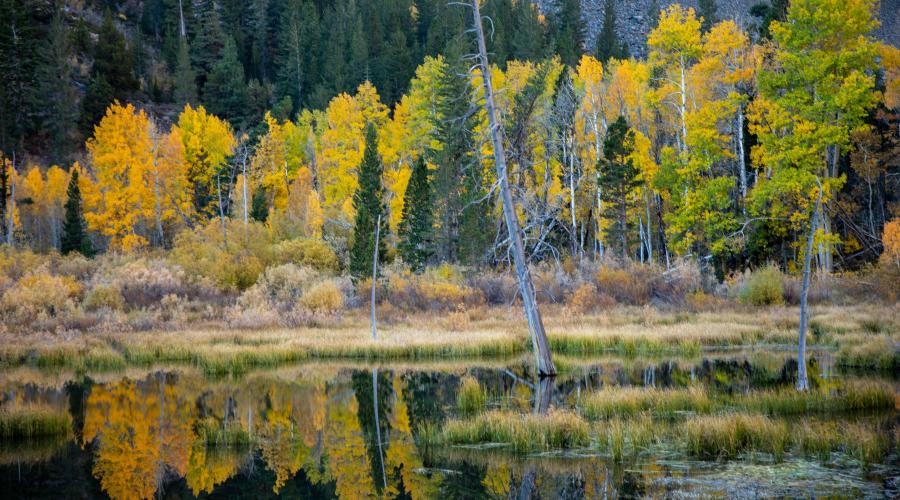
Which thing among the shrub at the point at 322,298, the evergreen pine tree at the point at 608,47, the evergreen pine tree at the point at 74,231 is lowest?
the shrub at the point at 322,298

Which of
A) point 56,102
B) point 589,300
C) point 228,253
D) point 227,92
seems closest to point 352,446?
point 589,300

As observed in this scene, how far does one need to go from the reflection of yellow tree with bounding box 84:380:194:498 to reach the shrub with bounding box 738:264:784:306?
927 inches

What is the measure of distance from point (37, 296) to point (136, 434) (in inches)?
840

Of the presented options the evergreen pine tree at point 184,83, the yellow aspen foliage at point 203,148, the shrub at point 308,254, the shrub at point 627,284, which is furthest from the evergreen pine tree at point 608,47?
the shrub at point 627,284

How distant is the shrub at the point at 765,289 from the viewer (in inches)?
1235

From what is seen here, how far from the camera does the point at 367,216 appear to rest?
39656mm

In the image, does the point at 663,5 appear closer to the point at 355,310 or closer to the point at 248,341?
the point at 355,310

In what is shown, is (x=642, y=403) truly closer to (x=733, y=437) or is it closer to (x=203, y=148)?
(x=733, y=437)

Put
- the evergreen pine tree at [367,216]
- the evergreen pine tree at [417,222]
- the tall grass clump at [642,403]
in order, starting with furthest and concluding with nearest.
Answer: the evergreen pine tree at [417,222], the evergreen pine tree at [367,216], the tall grass clump at [642,403]

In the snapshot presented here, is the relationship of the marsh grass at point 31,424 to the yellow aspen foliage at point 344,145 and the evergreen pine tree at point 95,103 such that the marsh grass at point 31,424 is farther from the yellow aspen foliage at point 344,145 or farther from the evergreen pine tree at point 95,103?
the evergreen pine tree at point 95,103

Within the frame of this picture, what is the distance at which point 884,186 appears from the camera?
41469 mm

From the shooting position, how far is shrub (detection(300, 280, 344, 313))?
3412 cm

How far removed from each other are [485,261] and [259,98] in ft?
133

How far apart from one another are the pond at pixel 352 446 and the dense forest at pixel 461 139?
470 centimetres
